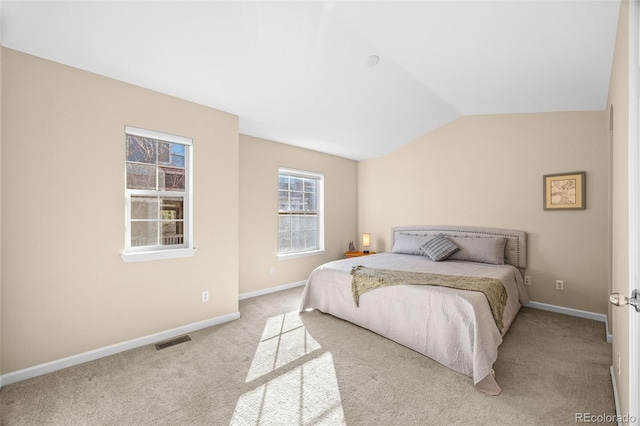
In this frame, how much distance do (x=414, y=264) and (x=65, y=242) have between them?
12.1ft

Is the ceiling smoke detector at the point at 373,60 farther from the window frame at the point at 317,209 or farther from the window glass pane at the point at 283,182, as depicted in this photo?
the window glass pane at the point at 283,182

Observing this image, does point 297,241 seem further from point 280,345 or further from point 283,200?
point 280,345

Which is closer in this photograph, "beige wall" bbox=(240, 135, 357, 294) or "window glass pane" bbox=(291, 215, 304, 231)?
"beige wall" bbox=(240, 135, 357, 294)

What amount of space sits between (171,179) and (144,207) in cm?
39

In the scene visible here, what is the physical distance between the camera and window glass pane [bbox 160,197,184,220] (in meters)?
3.06

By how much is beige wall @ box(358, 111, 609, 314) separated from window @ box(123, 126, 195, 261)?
366 centimetres

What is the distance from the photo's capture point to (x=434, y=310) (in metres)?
2.54

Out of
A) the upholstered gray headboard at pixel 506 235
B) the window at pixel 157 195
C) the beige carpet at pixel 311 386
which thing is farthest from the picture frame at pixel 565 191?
the window at pixel 157 195

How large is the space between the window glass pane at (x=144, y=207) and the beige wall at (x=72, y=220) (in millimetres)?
165

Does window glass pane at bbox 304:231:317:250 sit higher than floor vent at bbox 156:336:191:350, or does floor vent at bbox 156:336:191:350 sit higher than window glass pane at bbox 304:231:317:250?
window glass pane at bbox 304:231:317:250

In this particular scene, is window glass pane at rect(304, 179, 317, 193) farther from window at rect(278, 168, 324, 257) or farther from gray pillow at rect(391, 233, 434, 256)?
gray pillow at rect(391, 233, 434, 256)

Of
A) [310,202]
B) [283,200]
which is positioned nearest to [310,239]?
[310,202]

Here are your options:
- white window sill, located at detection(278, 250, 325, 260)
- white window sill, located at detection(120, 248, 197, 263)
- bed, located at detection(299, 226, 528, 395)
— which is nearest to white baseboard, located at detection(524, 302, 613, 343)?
bed, located at detection(299, 226, 528, 395)

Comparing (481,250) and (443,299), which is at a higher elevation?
(481,250)
